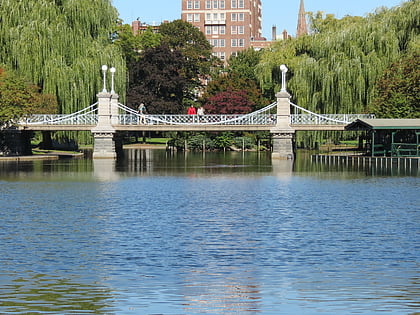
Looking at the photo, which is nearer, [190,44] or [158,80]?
[158,80]

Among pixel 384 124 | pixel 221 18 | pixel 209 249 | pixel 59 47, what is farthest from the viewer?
pixel 221 18

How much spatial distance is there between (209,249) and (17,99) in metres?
45.4

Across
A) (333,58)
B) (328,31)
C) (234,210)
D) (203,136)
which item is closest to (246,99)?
(203,136)

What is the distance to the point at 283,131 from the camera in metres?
65.1

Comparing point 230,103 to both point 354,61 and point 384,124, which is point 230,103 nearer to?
point 354,61

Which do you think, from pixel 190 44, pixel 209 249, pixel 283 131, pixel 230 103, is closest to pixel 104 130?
pixel 283 131

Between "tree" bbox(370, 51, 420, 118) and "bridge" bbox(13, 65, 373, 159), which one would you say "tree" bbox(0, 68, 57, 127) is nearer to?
"bridge" bbox(13, 65, 373, 159)

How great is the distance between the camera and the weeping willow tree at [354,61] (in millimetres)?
66500

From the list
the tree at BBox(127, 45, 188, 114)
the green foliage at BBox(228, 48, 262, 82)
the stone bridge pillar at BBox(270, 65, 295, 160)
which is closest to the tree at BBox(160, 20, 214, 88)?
the green foliage at BBox(228, 48, 262, 82)

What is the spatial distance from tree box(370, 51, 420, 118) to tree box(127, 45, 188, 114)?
120 ft

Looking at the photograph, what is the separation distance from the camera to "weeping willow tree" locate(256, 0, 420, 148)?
218 feet

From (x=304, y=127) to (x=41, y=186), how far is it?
94.4 feet

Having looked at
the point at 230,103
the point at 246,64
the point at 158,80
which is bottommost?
the point at 230,103

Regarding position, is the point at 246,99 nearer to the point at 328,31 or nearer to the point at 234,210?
the point at 328,31
